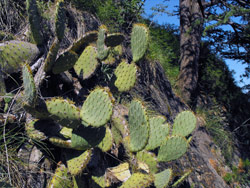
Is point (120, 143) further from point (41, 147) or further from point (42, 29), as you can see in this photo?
point (42, 29)

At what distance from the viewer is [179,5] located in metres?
6.41

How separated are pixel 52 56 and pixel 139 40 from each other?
950 mm

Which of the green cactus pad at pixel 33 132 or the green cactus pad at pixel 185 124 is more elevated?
the green cactus pad at pixel 185 124

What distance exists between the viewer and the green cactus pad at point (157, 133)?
2.94 m

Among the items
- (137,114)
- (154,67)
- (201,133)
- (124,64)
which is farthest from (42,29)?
(201,133)

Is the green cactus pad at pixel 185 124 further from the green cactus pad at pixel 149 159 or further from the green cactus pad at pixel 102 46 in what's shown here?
the green cactus pad at pixel 102 46

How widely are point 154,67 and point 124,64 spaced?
173cm

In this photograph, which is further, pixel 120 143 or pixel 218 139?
pixel 218 139

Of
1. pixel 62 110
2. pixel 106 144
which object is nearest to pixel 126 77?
pixel 106 144

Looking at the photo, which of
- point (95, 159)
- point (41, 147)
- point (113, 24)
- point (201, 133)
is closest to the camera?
point (41, 147)

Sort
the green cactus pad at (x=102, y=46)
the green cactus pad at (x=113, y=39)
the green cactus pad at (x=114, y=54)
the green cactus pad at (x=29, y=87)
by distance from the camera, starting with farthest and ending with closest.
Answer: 1. the green cactus pad at (x=114, y=54)
2. the green cactus pad at (x=113, y=39)
3. the green cactus pad at (x=102, y=46)
4. the green cactus pad at (x=29, y=87)

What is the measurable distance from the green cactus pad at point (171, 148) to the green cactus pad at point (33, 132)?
1.31 metres

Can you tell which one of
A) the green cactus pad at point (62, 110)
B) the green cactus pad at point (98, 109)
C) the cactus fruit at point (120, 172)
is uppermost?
the green cactus pad at point (98, 109)

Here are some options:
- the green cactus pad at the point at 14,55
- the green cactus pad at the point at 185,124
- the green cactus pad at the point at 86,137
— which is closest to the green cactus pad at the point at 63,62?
the green cactus pad at the point at 14,55
